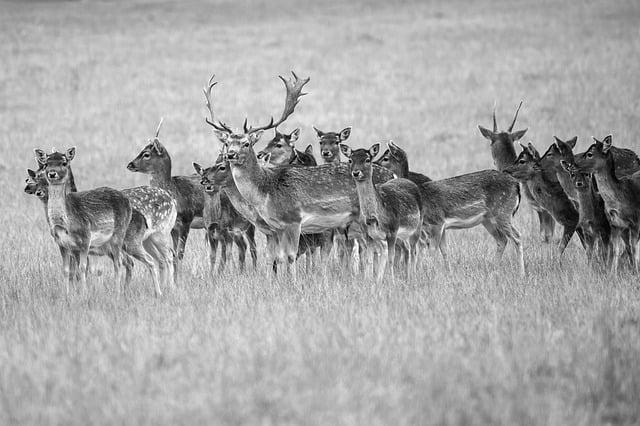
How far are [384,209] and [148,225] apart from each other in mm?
2658

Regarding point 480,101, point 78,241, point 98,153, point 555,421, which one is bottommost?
point 555,421

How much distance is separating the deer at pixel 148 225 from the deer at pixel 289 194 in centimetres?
103

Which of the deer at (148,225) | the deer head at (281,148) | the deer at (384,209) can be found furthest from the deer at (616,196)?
the deer at (148,225)

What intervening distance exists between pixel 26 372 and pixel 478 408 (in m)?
2.93

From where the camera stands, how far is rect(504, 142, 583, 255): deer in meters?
11.5

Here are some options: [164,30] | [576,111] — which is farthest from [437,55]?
[164,30]

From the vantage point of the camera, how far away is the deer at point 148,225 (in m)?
10.5

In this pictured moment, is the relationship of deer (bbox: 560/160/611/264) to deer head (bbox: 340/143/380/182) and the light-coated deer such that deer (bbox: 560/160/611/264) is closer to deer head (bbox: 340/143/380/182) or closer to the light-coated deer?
the light-coated deer

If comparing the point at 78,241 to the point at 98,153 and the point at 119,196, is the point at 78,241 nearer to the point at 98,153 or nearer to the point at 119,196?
the point at 119,196

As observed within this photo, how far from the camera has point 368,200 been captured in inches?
Answer: 406

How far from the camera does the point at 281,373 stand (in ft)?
20.1

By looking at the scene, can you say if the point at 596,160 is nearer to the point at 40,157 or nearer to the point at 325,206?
the point at 325,206

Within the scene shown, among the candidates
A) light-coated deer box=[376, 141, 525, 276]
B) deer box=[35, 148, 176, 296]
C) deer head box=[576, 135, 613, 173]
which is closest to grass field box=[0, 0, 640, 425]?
deer box=[35, 148, 176, 296]

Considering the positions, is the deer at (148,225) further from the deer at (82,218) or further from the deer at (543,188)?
the deer at (543,188)
